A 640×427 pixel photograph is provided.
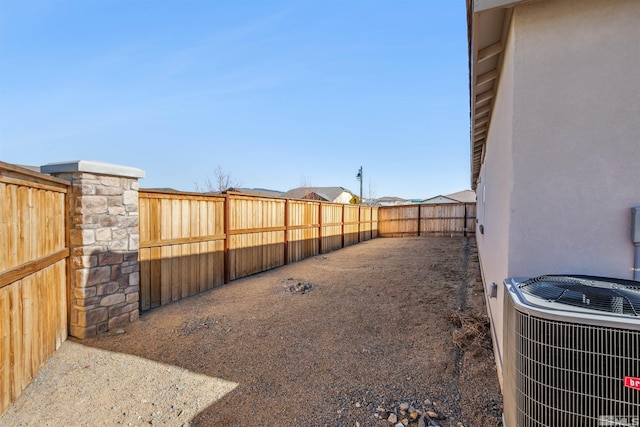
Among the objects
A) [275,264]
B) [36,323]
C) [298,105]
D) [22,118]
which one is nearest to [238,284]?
[275,264]

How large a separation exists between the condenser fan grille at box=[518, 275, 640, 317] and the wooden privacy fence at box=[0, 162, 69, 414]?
3.77m

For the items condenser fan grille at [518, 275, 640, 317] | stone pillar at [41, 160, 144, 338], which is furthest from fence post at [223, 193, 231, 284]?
condenser fan grille at [518, 275, 640, 317]

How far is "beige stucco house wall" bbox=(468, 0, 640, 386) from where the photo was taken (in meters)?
1.89

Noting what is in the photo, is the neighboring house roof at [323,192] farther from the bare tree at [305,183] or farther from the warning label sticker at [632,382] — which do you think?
the warning label sticker at [632,382]

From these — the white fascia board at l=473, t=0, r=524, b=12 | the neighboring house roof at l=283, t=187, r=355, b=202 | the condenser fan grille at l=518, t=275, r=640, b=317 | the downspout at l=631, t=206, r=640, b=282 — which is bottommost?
the condenser fan grille at l=518, t=275, r=640, b=317

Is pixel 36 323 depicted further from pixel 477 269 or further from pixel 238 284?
pixel 477 269

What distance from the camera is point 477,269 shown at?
7.66 m

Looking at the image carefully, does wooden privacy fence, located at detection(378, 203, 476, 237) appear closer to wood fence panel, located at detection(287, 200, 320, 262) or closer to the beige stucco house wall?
wood fence panel, located at detection(287, 200, 320, 262)

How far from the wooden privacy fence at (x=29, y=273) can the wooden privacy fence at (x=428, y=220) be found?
15898 millimetres

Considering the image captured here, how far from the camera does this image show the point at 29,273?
2762 mm

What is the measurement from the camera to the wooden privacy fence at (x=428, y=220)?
16.4 metres

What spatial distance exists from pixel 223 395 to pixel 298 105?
1514 centimetres

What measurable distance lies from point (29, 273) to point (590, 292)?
14.1 feet

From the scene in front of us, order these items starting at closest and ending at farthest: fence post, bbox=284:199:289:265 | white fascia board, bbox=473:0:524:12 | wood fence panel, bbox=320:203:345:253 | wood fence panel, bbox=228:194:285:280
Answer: white fascia board, bbox=473:0:524:12 < wood fence panel, bbox=228:194:285:280 < fence post, bbox=284:199:289:265 < wood fence panel, bbox=320:203:345:253
